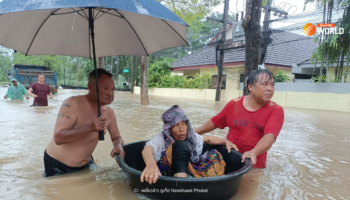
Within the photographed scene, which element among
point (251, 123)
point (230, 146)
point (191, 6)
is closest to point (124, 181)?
point (230, 146)

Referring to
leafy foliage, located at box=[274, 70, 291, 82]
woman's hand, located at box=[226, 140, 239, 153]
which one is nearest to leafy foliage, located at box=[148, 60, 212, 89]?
leafy foliage, located at box=[274, 70, 291, 82]

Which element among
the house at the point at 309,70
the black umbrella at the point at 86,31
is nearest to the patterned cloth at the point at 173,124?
the black umbrella at the point at 86,31

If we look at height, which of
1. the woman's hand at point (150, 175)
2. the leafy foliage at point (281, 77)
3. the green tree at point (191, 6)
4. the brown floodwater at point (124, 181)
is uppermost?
the green tree at point (191, 6)

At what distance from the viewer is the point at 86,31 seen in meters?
3.01

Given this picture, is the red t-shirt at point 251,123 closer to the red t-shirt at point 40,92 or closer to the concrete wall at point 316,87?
the red t-shirt at point 40,92

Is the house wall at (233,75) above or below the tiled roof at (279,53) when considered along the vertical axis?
below

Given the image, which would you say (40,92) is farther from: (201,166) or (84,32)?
(201,166)

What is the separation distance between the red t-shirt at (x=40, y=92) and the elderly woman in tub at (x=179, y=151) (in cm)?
690

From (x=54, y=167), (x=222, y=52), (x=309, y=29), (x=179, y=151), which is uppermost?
(x=309, y=29)

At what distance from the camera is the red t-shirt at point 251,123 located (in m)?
2.44

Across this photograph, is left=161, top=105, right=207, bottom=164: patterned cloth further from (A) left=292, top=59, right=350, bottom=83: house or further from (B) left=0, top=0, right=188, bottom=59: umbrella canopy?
(A) left=292, top=59, right=350, bottom=83: house

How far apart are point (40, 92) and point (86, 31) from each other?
610 centimetres

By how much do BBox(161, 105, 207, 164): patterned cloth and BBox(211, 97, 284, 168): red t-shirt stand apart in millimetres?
512

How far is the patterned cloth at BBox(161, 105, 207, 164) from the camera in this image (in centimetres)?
232
